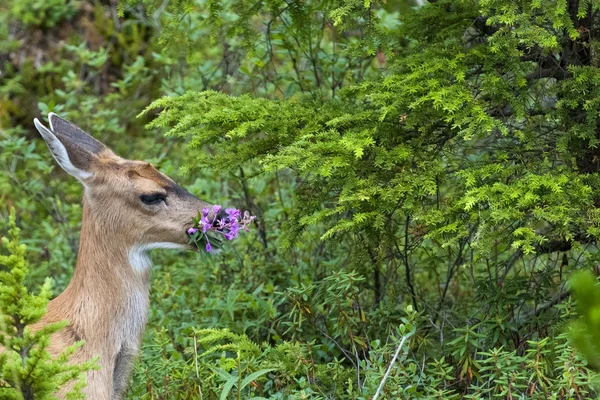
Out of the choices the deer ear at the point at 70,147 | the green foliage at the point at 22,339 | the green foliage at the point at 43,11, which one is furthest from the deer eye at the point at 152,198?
the green foliage at the point at 43,11

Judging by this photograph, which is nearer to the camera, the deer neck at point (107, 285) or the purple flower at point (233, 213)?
the deer neck at point (107, 285)

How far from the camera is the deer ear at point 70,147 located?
498cm

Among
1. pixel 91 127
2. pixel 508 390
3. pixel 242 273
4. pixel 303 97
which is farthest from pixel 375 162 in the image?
pixel 91 127

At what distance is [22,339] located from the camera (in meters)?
3.63

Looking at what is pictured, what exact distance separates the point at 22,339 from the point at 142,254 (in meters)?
1.57

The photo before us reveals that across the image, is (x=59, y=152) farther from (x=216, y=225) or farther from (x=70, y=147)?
(x=216, y=225)

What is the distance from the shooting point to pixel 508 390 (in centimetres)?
434

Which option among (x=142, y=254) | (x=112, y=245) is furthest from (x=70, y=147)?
(x=142, y=254)

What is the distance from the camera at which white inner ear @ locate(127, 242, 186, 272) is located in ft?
16.8

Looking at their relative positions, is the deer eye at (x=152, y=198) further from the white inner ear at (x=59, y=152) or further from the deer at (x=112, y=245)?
the white inner ear at (x=59, y=152)

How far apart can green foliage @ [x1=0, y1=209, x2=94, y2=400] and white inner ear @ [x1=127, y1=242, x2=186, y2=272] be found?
1408mm

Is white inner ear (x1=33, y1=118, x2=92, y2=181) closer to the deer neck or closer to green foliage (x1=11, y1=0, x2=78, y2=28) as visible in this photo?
the deer neck

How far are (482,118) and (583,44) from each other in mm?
790

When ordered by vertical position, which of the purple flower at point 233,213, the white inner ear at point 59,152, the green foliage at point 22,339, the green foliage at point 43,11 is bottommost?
the green foliage at point 22,339
